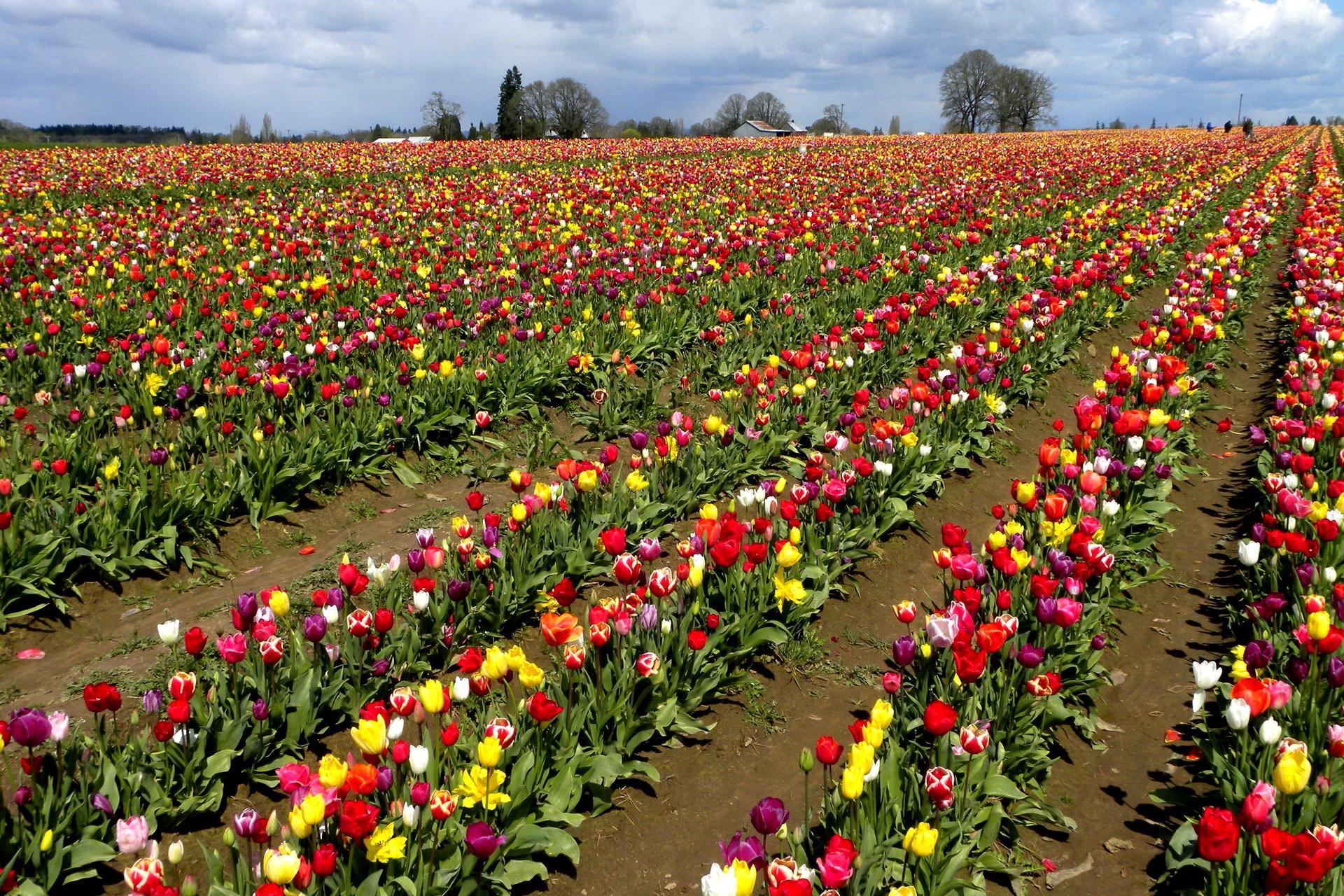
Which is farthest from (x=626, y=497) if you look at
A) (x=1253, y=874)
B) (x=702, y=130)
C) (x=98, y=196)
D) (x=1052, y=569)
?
(x=702, y=130)

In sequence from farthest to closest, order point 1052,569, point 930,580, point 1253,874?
point 930,580
point 1052,569
point 1253,874

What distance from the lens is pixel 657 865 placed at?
11.7 ft

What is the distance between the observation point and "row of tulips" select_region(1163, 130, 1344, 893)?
2.76 metres

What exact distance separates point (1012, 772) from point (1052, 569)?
3.36 ft

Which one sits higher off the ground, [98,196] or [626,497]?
[98,196]

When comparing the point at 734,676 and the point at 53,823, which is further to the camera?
the point at 734,676

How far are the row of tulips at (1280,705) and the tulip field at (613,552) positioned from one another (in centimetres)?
2

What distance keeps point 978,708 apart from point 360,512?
4506 mm

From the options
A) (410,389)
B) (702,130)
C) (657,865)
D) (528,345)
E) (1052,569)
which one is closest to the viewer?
(657,865)

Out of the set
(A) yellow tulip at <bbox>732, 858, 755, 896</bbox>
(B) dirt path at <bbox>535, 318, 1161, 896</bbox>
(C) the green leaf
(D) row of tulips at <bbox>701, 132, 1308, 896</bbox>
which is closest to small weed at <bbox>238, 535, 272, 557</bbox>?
(B) dirt path at <bbox>535, 318, 1161, 896</bbox>

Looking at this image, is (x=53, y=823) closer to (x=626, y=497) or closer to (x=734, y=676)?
(x=734, y=676)

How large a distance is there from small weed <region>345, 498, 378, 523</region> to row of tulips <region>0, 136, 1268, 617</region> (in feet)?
0.98

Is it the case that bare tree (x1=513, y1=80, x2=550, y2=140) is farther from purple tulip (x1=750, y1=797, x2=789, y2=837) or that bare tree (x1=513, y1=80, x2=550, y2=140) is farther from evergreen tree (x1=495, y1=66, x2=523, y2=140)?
purple tulip (x1=750, y1=797, x2=789, y2=837)

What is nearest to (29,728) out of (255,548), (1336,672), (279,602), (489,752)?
(279,602)
